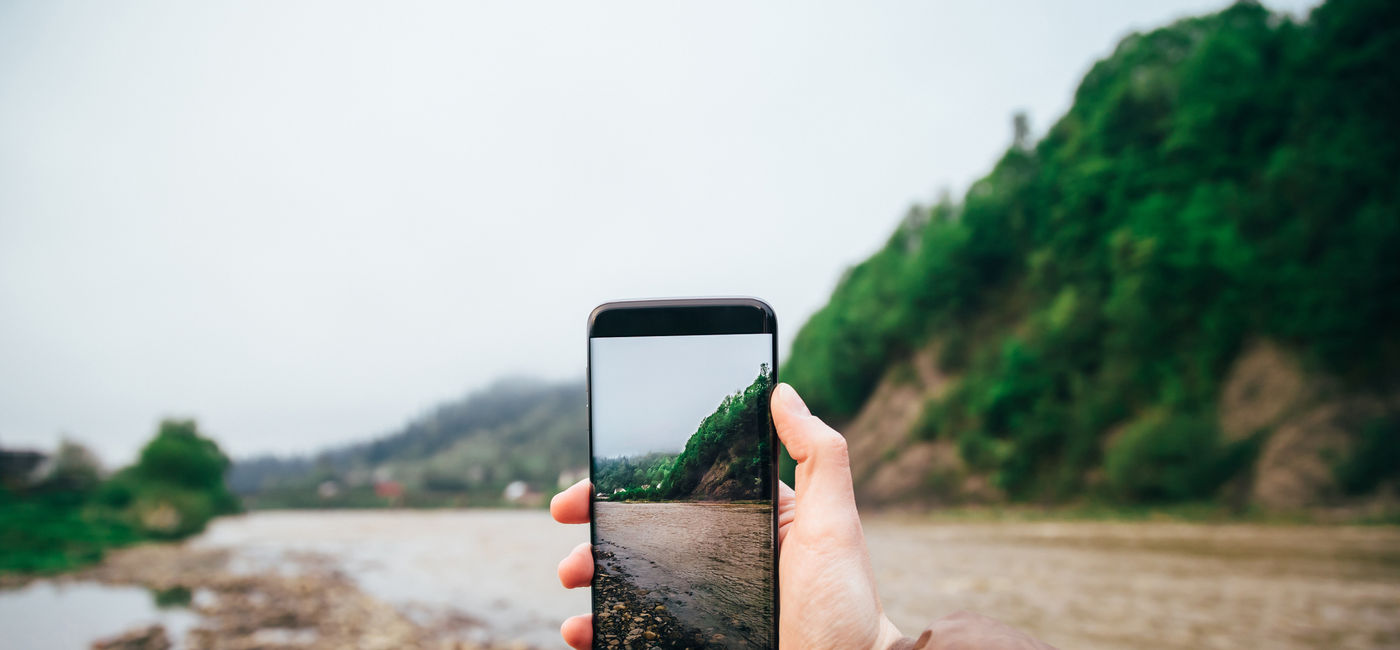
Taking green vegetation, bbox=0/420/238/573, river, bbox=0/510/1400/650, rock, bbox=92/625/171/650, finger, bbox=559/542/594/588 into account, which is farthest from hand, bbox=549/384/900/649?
green vegetation, bbox=0/420/238/573

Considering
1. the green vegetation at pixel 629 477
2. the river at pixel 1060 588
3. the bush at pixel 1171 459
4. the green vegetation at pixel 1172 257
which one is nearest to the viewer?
the green vegetation at pixel 629 477

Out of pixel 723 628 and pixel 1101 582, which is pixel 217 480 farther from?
pixel 723 628

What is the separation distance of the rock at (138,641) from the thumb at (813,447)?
22.5 meters

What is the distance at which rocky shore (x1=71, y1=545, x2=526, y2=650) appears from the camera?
16984 mm

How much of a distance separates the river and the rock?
1.46 meters

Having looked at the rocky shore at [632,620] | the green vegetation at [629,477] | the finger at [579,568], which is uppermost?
the green vegetation at [629,477]

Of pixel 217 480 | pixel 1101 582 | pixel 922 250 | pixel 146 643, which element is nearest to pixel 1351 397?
pixel 1101 582

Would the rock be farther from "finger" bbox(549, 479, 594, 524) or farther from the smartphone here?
the smartphone

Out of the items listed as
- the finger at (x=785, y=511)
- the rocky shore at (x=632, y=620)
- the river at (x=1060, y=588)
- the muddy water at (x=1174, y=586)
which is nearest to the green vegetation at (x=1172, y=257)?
the muddy water at (x=1174, y=586)

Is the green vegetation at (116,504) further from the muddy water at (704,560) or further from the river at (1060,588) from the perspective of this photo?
the muddy water at (704,560)

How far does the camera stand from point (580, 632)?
5.49ft

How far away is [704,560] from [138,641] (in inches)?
928

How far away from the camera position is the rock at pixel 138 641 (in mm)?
17719

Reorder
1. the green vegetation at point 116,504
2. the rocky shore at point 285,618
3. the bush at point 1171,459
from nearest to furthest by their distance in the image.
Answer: the rocky shore at point 285,618 < the bush at point 1171,459 < the green vegetation at point 116,504
